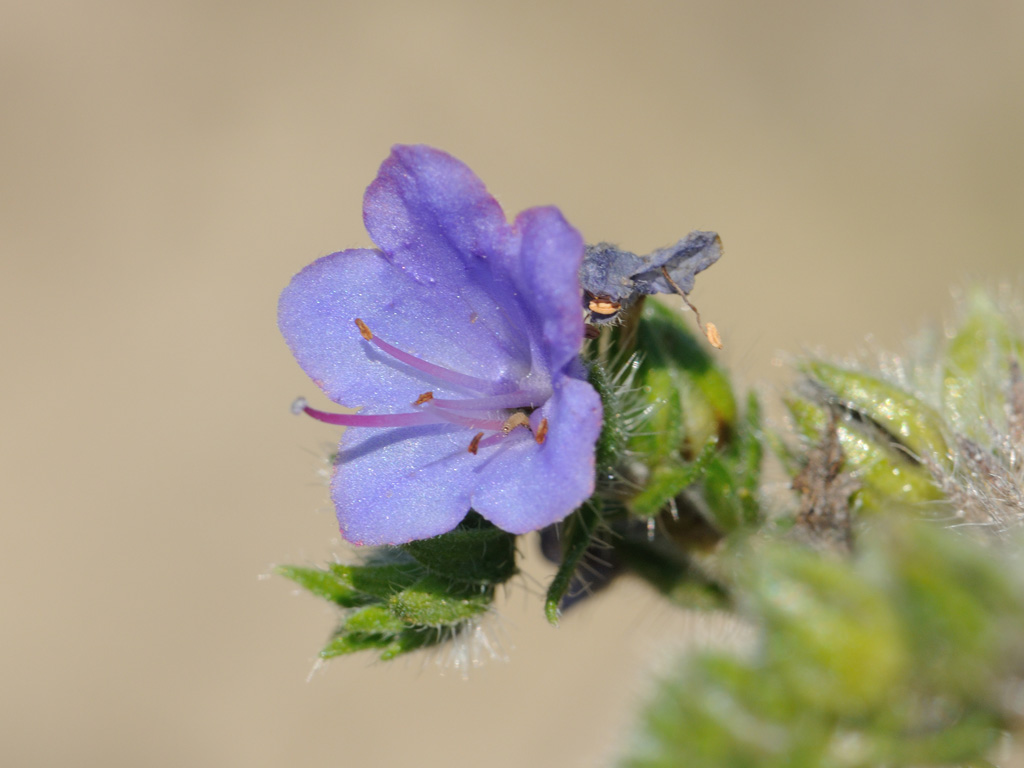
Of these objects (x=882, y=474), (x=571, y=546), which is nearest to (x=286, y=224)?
(x=571, y=546)

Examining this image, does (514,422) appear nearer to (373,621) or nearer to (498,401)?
(498,401)

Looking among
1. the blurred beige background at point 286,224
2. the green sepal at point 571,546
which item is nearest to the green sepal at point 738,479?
the green sepal at point 571,546

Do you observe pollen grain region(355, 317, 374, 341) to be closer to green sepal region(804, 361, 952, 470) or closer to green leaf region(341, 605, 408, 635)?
green leaf region(341, 605, 408, 635)

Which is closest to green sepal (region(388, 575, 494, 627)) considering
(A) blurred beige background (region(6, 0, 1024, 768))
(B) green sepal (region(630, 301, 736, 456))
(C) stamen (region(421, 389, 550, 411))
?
(C) stamen (region(421, 389, 550, 411))

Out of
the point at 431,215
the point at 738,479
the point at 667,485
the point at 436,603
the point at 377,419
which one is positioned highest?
the point at 431,215

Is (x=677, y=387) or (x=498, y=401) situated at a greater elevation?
(x=498, y=401)

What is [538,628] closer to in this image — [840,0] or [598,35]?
[598,35]

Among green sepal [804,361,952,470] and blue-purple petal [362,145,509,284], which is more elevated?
blue-purple petal [362,145,509,284]

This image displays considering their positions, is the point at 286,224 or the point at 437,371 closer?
the point at 437,371
